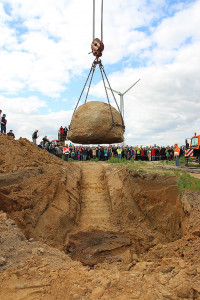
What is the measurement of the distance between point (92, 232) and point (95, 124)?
380 cm

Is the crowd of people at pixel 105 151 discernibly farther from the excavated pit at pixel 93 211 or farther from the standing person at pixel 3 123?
the excavated pit at pixel 93 211

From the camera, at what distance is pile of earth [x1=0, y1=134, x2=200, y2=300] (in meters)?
3.12

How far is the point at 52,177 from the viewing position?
841 cm

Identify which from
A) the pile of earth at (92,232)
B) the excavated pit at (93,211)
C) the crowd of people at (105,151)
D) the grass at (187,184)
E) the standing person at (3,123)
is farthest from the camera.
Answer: the crowd of people at (105,151)

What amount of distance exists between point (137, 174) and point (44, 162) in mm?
4012

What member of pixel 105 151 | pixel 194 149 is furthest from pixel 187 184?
pixel 105 151

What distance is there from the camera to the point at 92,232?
743cm

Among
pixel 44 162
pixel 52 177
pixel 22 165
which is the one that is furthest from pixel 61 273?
pixel 44 162

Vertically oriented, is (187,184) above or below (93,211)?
above

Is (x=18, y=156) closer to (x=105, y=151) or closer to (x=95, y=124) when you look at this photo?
(x=95, y=124)

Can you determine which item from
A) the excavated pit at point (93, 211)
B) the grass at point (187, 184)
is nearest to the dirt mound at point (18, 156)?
the excavated pit at point (93, 211)

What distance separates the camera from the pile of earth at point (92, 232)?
3.12 meters

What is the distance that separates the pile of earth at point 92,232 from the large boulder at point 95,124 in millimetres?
1630

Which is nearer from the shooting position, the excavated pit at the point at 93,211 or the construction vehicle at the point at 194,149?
the excavated pit at the point at 93,211
